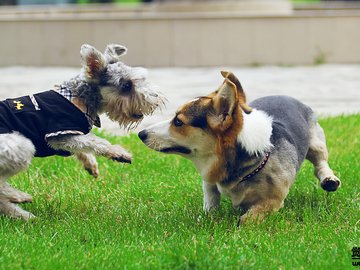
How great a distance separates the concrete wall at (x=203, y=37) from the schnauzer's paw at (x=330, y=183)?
1132cm

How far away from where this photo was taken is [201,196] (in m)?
6.79

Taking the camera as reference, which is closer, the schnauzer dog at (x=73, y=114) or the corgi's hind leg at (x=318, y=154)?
the schnauzer dog at (x=73, y=114)

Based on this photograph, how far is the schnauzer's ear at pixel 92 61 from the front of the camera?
6.30 meters

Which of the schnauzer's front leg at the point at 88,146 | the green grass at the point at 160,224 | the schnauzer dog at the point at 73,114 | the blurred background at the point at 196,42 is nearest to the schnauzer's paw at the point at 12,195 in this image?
the schnauzer dog at the point at 73,114

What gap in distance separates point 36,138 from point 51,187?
3.56 ft

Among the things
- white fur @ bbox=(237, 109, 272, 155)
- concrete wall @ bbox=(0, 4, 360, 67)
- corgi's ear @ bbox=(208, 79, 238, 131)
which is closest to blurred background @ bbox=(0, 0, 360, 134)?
concrete wall @ bbox=(0, 4, 360, 67)

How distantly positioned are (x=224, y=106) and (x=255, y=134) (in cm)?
34

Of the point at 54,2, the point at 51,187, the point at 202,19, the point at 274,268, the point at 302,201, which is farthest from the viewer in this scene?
the point at 54,2

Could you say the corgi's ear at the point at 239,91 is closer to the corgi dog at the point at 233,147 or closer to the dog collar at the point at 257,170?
the corgi dog at the point at 233,147

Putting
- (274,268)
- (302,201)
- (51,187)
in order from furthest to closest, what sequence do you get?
1. (51,187)
2. (302,201)
3. (274,268)

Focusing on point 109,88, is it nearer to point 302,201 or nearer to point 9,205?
point 9,205

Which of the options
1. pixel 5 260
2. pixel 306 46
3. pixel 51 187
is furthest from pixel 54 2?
pixel 5 260

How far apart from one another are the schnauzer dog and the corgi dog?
56cm

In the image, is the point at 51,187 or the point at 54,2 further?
the point at 54,2
